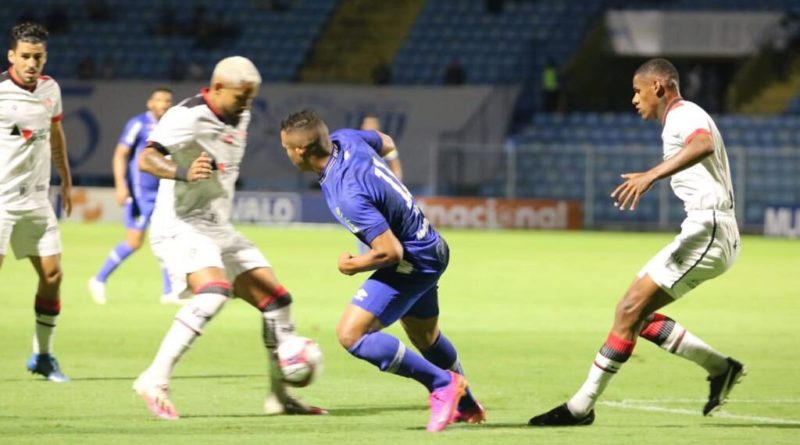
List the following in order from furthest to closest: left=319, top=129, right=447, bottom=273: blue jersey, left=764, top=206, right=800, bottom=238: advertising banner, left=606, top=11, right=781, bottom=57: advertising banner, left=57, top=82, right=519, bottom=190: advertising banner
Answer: left=606, top=11, right=781, bottom=57: advertising banner < left=57, top=82, right=519, bottom=190: advertising banner < left=764, top=206, right=800, bottom=238: advertising banner < left=319, top=129, right=447, bottom=273: blue jersey

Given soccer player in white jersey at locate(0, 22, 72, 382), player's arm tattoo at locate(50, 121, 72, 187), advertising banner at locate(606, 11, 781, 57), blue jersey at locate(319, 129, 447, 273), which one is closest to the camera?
blue jersey at locate(319, 129, 447, 273)

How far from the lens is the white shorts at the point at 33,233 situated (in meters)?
10.6

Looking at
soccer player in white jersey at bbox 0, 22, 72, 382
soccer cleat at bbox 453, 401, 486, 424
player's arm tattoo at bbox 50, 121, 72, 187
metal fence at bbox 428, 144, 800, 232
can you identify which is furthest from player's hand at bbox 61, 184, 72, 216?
metal fence at bbox 428, 144, 800, 232

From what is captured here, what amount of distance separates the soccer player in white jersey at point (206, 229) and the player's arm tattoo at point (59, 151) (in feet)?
6.43

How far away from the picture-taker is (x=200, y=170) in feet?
28.5

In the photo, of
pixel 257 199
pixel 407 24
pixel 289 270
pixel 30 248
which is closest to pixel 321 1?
pixel 407 24

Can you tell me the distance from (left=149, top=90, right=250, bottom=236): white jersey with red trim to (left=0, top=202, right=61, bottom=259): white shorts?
1657 millimetres

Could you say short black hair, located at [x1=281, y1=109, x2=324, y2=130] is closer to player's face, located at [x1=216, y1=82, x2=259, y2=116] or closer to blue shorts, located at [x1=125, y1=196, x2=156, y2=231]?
player's face, located at [x1=216, y1=82, x2=259, y2=116]

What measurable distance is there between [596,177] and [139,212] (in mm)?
19958

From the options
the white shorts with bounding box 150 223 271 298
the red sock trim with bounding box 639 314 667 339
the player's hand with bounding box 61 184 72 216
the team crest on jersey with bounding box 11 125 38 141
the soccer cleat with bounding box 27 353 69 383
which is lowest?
the soccer cleat with bounding box 27 353 69 383

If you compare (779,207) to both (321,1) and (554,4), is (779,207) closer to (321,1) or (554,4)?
(554,4)

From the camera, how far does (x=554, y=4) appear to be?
41469 mm

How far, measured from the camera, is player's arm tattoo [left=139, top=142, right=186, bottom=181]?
A: 345 inches

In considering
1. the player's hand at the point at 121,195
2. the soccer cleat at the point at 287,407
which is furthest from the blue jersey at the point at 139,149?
the soccer cleat at the point at 287,407
